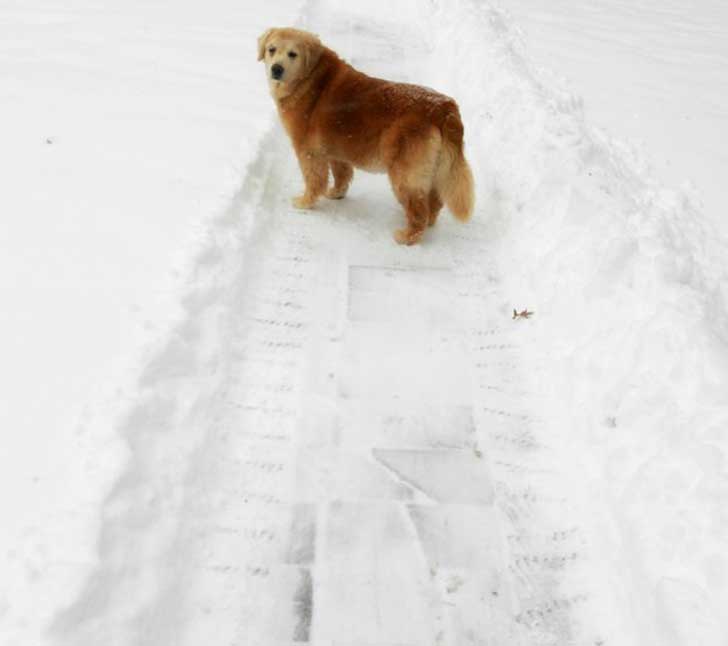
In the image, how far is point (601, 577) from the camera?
207 centimetres

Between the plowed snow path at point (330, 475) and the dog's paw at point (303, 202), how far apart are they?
0.47 metres

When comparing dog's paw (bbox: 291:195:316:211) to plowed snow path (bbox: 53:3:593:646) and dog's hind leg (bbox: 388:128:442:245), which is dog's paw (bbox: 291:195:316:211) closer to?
plowed snow path (bbox: 53:3:593:646)

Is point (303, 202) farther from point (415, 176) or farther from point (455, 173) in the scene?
point (455, 173)

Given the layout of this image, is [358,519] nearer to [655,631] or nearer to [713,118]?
[655,631]

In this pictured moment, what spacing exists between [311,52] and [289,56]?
0.15 m

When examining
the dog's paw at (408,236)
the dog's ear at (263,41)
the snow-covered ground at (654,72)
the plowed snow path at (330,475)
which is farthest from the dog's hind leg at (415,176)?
the snow-covered ground at (654,72)

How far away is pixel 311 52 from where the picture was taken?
344cm

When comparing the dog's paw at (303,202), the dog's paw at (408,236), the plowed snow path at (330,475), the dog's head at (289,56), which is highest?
the dog's head at (289,56)

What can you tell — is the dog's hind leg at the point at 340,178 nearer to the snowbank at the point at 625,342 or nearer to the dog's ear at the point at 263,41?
the dog's ear at the point at 263,41

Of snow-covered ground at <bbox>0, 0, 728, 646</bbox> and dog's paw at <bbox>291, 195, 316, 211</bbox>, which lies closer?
snow-covered ground at <bbox>0, 0, 728, 646</bbox>

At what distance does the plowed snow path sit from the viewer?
1.92 meters

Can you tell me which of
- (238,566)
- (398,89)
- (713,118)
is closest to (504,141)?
(398,89)

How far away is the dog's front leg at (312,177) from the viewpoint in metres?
3.68

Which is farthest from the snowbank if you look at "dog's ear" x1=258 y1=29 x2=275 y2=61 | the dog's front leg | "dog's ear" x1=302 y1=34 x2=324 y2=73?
"dog's ear" x1=258 y1=29 x2=275 y2=61
